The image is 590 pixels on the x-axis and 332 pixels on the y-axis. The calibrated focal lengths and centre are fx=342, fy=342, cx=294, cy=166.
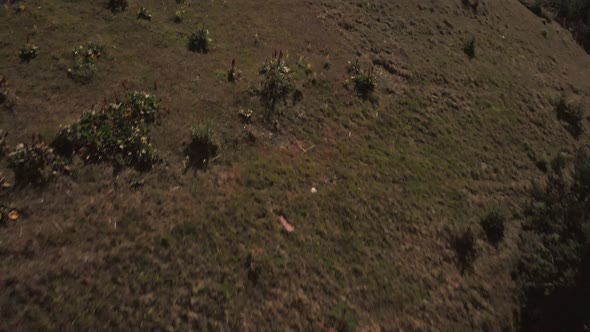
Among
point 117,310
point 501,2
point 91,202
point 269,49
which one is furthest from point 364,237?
point 501,2

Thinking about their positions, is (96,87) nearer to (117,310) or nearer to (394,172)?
(117,310)

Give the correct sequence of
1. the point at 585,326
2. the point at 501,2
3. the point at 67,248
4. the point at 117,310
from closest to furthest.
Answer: the point at 117,310 < the point at 67,248 < the point at 585,326 < the point at 501,2

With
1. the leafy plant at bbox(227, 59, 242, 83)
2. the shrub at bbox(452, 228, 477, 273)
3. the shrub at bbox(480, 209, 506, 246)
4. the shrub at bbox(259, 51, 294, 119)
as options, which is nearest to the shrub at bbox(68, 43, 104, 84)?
the leafy plant at bbox(227, 59, 242, 83)

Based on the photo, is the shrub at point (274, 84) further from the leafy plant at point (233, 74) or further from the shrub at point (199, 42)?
the shrub at point (199, 42)

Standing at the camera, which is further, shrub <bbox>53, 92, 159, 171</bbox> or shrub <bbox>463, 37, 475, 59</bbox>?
shrub <bbox>463, 37, 475, 59</bbox>

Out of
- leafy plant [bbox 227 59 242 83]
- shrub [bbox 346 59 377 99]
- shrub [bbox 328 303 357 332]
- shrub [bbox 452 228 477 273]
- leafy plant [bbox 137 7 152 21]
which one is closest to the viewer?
shrub [bbox 328 303 357 332]

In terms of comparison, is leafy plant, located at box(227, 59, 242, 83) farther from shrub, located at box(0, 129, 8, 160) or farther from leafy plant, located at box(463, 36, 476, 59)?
leafy plant, located at box(463, 36, 476, 59)
